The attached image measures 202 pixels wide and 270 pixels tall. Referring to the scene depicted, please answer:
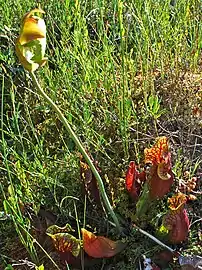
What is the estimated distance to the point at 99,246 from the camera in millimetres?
1262

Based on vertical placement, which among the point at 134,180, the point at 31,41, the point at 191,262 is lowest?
the point at 191,262

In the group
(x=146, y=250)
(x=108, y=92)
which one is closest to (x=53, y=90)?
(x=108, y=92)

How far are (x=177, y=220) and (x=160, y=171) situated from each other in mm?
143

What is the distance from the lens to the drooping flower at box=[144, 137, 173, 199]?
1287 millimetres

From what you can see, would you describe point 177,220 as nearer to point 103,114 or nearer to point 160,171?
point 160,171

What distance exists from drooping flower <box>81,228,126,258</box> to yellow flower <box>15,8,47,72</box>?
0.51 m

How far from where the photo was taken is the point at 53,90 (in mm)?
1590

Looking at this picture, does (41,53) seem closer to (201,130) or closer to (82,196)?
(82,196)

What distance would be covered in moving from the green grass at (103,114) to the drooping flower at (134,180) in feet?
0.20

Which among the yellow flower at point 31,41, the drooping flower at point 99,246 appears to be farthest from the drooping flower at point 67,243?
the yellow flower at point 31,41

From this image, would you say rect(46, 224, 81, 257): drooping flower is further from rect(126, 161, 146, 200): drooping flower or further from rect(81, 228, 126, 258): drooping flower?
rect(126, 161, 146, 200): drooping flower

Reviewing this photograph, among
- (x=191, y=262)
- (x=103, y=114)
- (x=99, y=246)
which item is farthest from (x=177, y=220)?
(x=103, y=114)

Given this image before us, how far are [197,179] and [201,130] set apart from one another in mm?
199

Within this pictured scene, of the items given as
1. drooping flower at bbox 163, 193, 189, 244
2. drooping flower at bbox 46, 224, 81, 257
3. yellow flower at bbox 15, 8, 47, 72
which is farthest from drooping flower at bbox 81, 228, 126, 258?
yellow flower at bbox 15, 8, 47, 72
